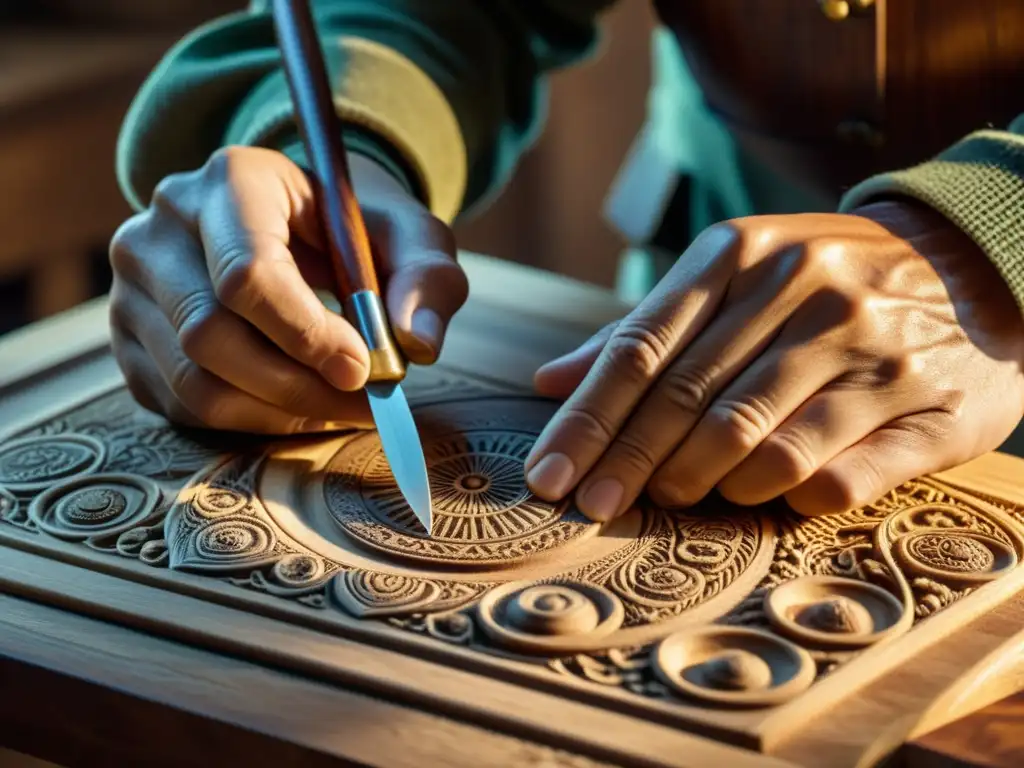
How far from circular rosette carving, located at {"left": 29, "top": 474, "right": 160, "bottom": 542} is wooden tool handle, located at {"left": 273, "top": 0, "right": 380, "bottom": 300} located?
0.57ft

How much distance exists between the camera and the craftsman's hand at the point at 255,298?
79 cm

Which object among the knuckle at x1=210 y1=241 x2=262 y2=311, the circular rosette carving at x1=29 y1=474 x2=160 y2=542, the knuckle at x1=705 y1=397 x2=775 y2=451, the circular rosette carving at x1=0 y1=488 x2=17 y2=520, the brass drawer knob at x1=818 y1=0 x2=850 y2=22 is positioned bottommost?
the circular rosette carving at x1=0 y1=488 x2=17 y2=520

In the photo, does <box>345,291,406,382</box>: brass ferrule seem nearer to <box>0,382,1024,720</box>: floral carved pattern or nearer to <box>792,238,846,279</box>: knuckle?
<box>0,382,1024,720</box>: floral carved pattern

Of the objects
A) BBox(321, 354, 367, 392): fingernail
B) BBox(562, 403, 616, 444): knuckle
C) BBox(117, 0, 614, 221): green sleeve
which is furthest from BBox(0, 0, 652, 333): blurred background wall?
BBox(562, 403, 616, 444): knuckle

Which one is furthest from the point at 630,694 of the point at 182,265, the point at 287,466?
the point at 182,265

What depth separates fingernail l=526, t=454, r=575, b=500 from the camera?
2.48ft

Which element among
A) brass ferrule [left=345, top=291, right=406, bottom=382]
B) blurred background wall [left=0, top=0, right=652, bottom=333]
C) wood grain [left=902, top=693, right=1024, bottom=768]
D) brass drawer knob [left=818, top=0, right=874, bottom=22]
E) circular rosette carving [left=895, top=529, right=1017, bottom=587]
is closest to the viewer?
wood grain [left=902, top=693, right=1024, bottom=768]

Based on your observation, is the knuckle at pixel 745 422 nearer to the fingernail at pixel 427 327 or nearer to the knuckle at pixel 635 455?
the knuckle at pixel 635 455

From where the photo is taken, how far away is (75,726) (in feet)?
2.10

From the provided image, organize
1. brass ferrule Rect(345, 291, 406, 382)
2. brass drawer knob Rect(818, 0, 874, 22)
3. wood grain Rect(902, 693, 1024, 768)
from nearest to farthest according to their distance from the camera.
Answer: wood grain Rect(902, 693, 1024, 768), brass ferrule Rect(345, 291, 406, 382), brass drawer knob Rect(818, 0, 874, 22)

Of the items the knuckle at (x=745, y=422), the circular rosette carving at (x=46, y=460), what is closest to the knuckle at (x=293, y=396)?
the circular rosette carving at (x=46, y=460)

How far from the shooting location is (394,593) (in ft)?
2.23

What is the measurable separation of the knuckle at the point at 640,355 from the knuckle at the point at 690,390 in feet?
0.04

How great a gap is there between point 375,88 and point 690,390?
42 cm
